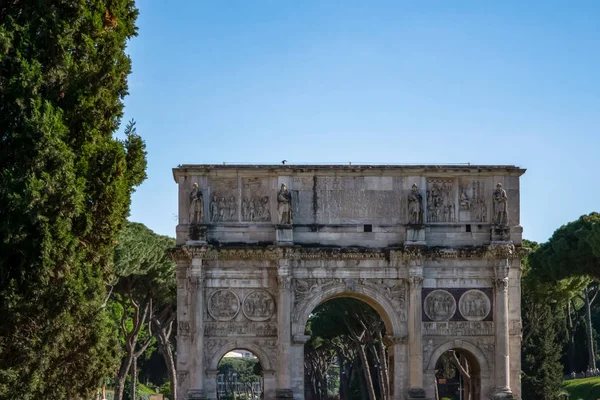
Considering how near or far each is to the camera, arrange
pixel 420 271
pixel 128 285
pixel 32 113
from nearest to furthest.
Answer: pixel 32 113 < pixel 420 271 < pixel 128 285

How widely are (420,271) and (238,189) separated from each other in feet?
22.1

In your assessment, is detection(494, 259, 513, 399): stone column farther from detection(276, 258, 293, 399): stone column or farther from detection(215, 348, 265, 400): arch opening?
detection(215, 348, 265, 400): arch opening

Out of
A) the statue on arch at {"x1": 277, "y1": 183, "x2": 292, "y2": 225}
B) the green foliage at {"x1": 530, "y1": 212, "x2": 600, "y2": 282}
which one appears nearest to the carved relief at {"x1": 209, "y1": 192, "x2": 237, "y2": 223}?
the statue on arch at {"x1": 277, "y1": 183, "x2": 292, "y2": 225}

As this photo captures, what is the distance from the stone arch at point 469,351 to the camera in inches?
1342

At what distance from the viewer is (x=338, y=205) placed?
34.5m

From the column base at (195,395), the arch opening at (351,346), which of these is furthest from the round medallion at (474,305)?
the column base at (195,395)

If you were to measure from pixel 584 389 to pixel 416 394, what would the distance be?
21.7 m

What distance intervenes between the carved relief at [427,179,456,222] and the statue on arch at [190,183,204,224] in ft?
25.5

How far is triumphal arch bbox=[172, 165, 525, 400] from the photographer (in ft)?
110

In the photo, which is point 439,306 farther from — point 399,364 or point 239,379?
point 239,379

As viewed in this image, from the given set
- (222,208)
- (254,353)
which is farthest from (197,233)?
(254,353)

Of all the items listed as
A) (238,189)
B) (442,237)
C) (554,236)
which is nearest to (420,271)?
(442,237)

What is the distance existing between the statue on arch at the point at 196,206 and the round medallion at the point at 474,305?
9.24 m

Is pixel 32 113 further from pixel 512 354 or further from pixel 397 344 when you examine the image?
pixel 512 354
